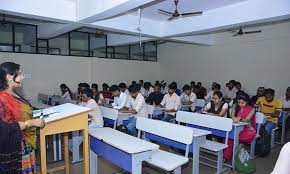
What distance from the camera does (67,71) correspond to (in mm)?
8523

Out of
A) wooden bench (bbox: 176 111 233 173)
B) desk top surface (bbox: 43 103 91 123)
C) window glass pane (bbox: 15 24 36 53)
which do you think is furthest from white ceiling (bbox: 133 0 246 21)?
window glass pane (bbox: 15 24 36 53)

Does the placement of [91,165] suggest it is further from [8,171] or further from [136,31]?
[136,31]

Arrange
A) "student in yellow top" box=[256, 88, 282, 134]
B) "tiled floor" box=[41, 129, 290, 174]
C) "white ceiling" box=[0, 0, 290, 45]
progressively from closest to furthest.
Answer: "tiled floor" box=[41, 129, 290, 174]
"white ceiling" box=[0, 0, 290, 45]
"student in yellow top" box=[256, 88, 282, 134]

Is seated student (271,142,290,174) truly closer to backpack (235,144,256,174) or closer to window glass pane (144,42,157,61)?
backpack (235,144,256,174)

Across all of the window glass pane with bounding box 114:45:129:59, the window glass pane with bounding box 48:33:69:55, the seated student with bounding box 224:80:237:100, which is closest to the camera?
the seated student with bounding box 224:80:237:100

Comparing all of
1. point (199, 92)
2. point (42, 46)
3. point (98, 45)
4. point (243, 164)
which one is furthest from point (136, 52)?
point (243, 164)

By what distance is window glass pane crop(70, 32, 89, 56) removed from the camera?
878cm

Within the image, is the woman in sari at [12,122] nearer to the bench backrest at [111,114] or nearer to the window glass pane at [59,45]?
the bench backrest at [111,114]

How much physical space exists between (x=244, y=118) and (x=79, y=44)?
667 centimetres

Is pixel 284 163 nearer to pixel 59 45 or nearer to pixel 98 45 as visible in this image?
pixel 59 45

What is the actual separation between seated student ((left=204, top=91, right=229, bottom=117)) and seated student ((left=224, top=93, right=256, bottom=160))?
6.5 inches

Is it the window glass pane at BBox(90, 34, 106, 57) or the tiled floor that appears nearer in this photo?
the tiled floor

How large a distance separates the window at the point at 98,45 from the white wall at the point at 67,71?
0.97 feet

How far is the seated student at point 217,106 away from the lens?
4.29 m
